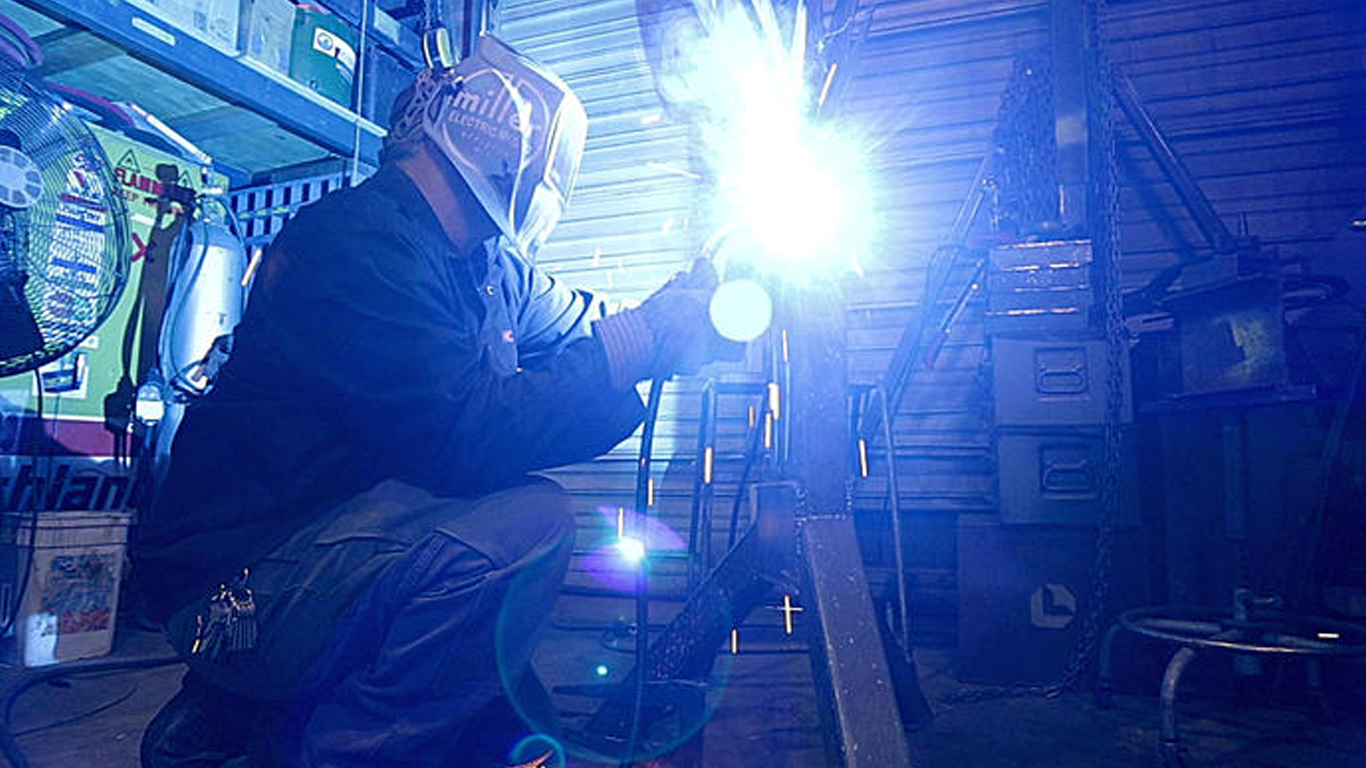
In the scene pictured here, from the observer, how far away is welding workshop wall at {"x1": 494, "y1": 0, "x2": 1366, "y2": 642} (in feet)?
16.1

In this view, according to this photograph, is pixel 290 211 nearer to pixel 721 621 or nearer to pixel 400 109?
pixel 400 109

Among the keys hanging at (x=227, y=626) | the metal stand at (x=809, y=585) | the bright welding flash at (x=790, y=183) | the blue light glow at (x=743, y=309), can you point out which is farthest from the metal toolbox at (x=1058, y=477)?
the keys hanging at (x=227, y=626)

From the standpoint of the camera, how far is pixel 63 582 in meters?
3.23

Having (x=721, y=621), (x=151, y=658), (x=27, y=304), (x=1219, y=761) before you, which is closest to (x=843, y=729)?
(x=721, y=621)

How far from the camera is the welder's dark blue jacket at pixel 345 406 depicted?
5.23 feet

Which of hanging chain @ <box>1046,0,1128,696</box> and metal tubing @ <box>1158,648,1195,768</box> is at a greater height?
hanging chain @ <box>1046,0,1128,696</box>

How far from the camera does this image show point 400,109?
80.0 inches

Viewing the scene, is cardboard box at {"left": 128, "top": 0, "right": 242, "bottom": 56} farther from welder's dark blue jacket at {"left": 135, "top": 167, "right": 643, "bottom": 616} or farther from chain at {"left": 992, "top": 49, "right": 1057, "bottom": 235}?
chain at {"left": 992, "top": 49, "right": 1057, "bottom": 235}

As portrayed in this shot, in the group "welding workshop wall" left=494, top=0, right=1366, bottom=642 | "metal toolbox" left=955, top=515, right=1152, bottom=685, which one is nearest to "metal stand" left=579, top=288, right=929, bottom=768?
"metal toolbox" left=955, top=515, right=1152, bottom=685

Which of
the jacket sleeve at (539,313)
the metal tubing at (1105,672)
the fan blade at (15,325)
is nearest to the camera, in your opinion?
the fan blade at (15,325)

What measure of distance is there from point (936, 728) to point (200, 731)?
2228 millimetres

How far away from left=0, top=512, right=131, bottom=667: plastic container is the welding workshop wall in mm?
2951

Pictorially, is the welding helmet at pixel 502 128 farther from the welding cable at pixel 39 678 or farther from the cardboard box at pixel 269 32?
the cardboard box at pixel 269 32

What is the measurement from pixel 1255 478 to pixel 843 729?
2720 millimetres
